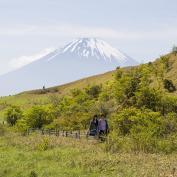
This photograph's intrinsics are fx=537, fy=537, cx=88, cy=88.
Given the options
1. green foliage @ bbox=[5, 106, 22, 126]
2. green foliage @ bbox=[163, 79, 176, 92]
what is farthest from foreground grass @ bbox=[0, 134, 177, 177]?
green foliage @ bbox=[163, 79, 176, 92]

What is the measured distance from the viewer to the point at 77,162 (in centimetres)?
2608

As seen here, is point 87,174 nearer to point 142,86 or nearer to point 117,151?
point 117,151

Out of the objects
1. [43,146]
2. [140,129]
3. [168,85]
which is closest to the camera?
[43,146]

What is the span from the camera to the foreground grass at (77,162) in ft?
76.4

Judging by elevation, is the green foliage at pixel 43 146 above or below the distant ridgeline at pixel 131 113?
below

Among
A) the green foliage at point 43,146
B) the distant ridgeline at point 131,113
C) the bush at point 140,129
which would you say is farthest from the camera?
the green foliage at point 43,146

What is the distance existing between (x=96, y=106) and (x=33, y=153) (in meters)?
28.2

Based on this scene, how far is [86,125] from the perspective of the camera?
173 feet

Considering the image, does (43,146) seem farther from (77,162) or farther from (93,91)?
(93,91)

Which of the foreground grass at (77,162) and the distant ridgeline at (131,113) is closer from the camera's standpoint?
the foreground grass at (77,162)

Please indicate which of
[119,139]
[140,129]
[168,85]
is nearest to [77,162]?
[119,139]

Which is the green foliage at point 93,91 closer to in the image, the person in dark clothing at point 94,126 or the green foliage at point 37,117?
the green foliage at point 37,117

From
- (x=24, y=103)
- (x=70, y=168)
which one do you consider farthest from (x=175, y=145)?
(x=24, y=103)

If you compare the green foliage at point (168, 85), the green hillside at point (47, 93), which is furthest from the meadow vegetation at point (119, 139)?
the green hillside at point (47, 93)
